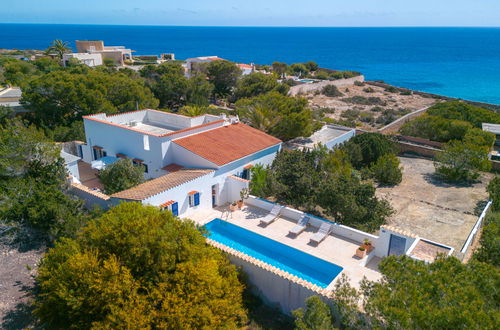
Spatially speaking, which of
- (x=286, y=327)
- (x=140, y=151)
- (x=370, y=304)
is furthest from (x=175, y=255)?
(x=140, y=151)

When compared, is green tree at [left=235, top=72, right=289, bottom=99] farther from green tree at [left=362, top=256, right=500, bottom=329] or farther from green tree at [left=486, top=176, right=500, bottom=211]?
green tree at [left=362, top=256, right=500, bottom=329]

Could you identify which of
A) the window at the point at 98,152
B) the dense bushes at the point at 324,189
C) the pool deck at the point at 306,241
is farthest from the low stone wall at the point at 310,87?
the pool deck at the point at 306,241

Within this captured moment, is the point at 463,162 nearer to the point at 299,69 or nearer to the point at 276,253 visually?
the point at 276,253

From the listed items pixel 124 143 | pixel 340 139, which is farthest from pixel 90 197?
pixel 340 139

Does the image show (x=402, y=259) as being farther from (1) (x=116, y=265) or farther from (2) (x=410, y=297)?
(1) (x=116, y=265)

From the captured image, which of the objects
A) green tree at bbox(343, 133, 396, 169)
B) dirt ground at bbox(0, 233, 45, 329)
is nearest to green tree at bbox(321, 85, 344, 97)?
green tree at bbox(343, 133, 396, 169)

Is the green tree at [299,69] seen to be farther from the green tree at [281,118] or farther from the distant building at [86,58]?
the green tree at [281,118]
